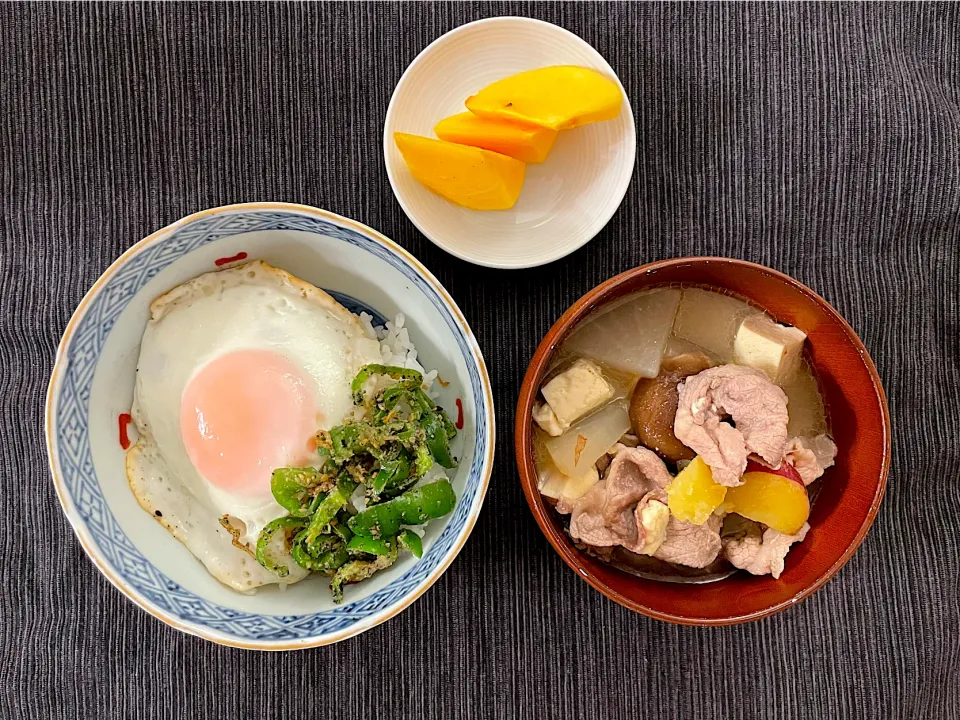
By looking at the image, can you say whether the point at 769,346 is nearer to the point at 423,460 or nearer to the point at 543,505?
Answer: the point at 543,505

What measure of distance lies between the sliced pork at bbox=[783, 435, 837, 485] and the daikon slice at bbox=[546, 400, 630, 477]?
354mm

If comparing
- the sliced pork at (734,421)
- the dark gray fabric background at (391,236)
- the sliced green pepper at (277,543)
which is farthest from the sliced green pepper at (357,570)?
the sliced pork at (734,421)

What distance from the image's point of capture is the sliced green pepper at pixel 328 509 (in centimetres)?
144

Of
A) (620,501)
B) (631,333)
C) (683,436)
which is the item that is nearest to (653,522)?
(620,501)

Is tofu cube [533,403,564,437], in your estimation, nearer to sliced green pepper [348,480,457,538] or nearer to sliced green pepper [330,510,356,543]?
sliced green pepper [348,480,457,538]

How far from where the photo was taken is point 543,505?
156 centimetres

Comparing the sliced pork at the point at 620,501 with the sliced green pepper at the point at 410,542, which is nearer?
the sliced green pepper at the point at 410,542

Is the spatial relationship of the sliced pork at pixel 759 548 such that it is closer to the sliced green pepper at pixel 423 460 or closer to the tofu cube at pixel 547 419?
the tofu cube at pixel 547 419

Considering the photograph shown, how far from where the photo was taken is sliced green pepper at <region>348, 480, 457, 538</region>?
4.74ft

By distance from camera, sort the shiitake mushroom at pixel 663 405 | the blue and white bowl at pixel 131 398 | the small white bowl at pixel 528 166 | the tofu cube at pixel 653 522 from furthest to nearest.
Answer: the small white bowl at pixel 528 166
the shiitake mushroom at pixel 663 405
the tofu cube at pixel 653 522
the blue and white bowl at pixel 131 398

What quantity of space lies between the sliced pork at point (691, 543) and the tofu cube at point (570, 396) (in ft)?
0.98

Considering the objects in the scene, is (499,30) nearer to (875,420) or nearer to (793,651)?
(875,420)

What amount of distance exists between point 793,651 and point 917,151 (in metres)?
1.37

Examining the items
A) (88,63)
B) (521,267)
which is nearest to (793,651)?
(521,267)
